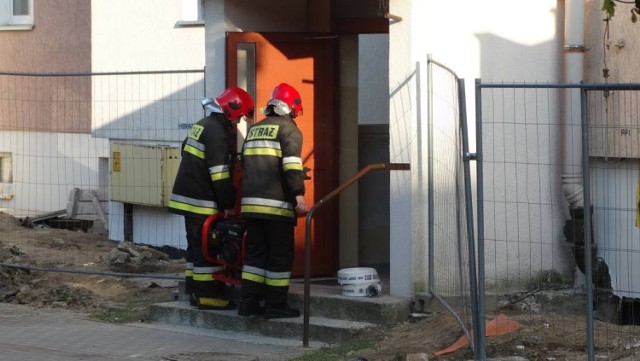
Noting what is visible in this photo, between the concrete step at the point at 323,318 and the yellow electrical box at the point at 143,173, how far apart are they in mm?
4695

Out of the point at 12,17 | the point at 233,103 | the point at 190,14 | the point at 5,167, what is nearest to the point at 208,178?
the point at 233,103

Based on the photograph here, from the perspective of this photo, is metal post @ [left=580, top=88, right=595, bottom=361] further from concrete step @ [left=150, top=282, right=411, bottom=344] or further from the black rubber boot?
the black rubber boot

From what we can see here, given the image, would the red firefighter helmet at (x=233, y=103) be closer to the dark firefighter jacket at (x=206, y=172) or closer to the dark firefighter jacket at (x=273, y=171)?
the dark firefighter jacket at (x=206, y=172)

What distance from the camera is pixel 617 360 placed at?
7.70 metres

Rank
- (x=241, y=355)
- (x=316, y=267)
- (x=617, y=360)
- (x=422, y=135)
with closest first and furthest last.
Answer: (x=617, y=360) < (x=241, y=355) < (x=422, y=135) < (x=316, y=267)

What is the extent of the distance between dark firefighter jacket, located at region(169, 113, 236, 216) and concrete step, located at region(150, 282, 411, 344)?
0.91 metres

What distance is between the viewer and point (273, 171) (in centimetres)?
948

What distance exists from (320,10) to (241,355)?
3.70m

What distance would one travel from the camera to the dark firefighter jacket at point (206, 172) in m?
9.91

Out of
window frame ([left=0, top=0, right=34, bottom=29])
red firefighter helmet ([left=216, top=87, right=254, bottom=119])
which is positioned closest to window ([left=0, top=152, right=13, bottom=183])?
window frame ([left=0, top=0, right=34, bottom=29])

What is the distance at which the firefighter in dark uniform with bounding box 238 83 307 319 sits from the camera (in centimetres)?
941

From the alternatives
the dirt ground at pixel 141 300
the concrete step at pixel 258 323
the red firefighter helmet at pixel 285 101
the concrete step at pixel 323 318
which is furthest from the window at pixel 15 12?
the red firefighter helmet at pixel 285 101

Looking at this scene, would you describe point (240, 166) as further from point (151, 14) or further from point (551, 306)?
point (151, 14)

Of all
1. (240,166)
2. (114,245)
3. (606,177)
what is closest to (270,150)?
(240,166)
